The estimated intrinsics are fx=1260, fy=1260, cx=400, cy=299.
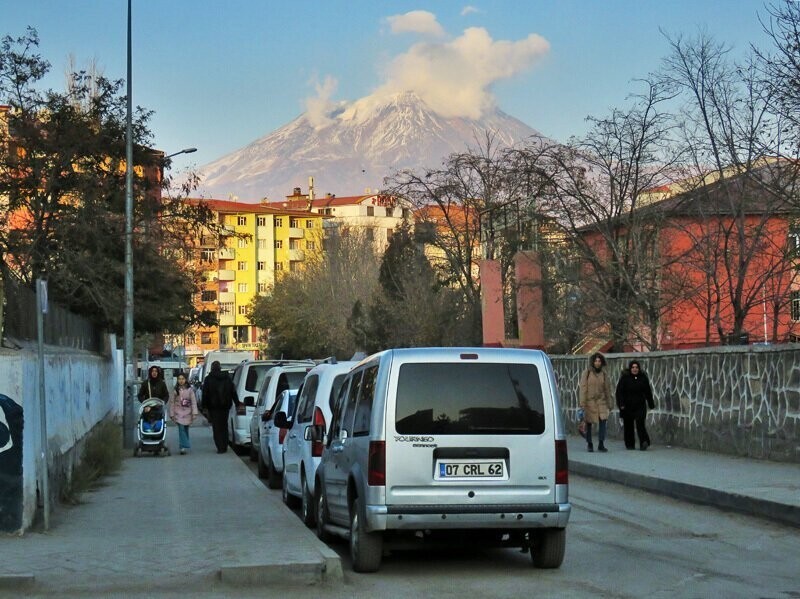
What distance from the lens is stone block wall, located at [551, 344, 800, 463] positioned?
19391 millimetres

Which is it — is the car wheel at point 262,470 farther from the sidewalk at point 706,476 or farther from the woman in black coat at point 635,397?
the woman in black coat at point 635,397

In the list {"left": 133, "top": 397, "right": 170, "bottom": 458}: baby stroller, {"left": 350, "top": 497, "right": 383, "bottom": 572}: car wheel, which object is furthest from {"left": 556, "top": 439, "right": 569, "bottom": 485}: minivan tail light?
{"left": 133, "top": 397, "right": 170, "bottom": 458}: baby stroller

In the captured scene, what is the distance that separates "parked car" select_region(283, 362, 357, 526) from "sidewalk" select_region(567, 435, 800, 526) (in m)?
4.70

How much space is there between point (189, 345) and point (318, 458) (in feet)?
467

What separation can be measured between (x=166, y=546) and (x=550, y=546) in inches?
134

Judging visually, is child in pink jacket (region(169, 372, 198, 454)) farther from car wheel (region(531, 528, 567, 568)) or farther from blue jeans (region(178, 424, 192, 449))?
car wheel (region(531, 528, 567, 568))

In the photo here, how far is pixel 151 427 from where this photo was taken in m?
25.2

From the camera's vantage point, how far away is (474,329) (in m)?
55.6

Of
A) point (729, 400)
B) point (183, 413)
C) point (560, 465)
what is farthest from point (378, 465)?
point (183, 413)

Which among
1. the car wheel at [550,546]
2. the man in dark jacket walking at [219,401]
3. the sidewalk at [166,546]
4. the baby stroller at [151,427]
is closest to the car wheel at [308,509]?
the sidewalk at [166,546]

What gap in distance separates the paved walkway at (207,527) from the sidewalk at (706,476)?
0.02 meters

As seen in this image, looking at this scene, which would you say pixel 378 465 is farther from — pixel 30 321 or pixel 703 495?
pixel 703 495

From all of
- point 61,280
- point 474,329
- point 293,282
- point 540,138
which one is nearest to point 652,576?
point 61,280

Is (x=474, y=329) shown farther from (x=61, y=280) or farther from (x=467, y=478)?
(x=467, y=478)
